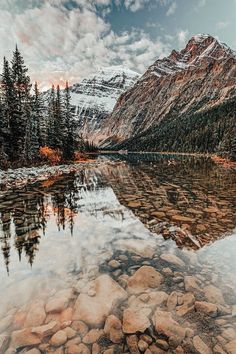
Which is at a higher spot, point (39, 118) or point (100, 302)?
point (39, 118)

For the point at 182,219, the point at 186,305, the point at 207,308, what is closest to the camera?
the point at 207,308

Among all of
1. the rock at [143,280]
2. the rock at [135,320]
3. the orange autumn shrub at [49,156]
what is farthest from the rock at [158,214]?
the orange autumn shrub at [49,156]

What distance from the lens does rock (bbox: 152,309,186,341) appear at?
13.6ft

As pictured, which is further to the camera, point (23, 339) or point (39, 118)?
point (39, 118)

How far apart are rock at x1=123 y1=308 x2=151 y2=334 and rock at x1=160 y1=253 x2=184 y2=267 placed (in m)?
1.98

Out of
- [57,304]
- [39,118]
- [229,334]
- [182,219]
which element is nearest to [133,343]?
[229,334]

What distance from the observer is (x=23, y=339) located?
13.3 feet

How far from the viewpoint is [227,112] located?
5143 inches

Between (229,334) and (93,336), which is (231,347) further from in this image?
(93,336)

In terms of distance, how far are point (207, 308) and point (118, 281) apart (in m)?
1.95

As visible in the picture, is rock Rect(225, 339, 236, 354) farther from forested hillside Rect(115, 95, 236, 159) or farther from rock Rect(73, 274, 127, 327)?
forested hillside Rect(115, 95, 236, 159)

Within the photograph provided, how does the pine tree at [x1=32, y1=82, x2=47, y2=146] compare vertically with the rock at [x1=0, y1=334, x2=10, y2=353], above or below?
above

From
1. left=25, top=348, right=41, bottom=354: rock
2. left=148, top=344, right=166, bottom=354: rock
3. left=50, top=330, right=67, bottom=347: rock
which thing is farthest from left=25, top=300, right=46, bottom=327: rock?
left=148, top=344, right=166, bottom=354: rock

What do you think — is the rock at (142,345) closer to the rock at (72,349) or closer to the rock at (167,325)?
the rock at (167,325)
